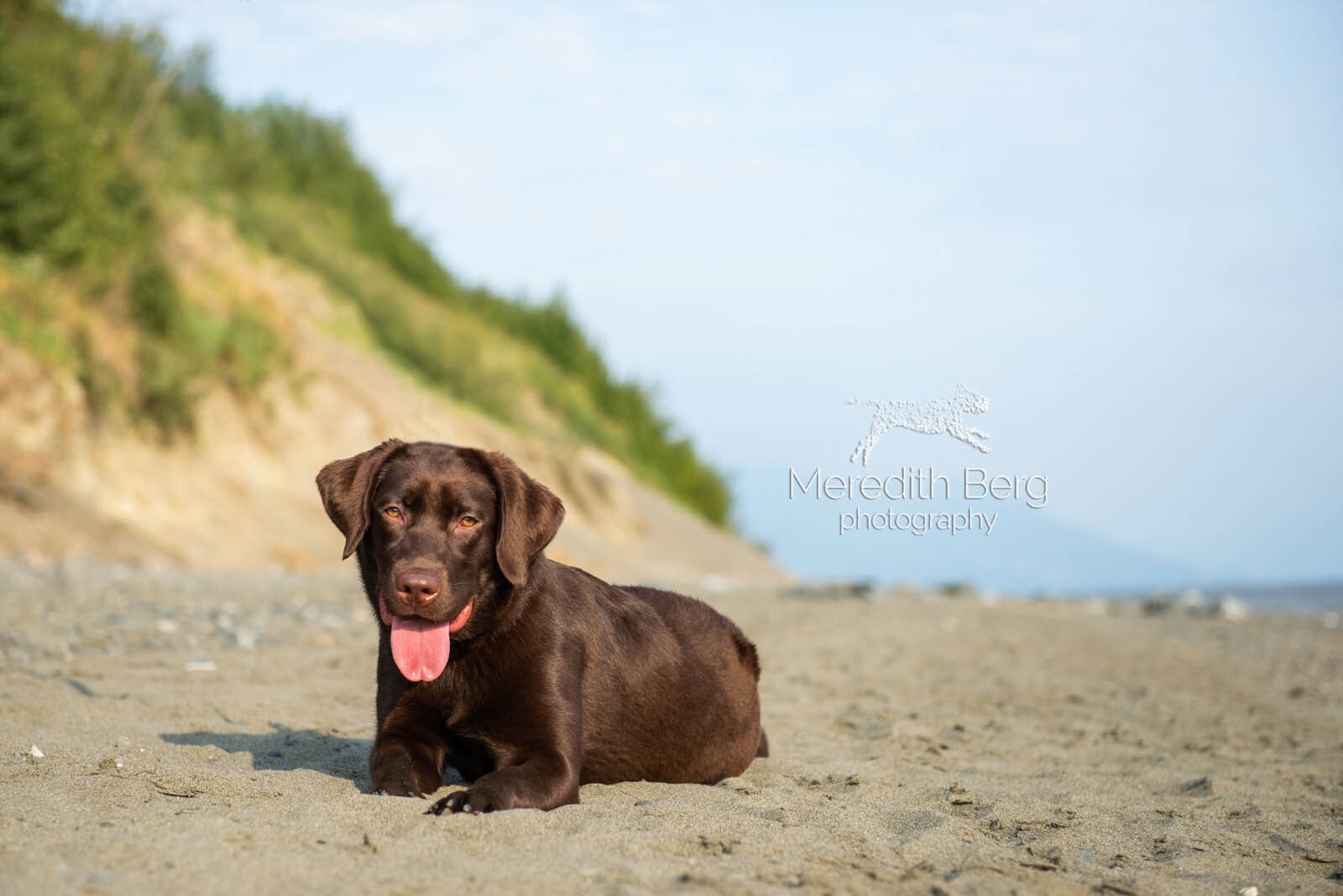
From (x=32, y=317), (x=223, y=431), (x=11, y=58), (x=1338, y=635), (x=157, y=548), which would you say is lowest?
(x=1338, y=635)

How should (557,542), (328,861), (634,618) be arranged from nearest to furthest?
(328,861)
(634,618)
(557,542)

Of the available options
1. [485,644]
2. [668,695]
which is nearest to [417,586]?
[485,644]

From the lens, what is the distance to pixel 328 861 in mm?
3438

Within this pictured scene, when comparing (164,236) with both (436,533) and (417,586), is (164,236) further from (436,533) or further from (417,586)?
(417,586)

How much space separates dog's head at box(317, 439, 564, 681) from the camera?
14.9 feet

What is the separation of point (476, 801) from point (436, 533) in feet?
3.57

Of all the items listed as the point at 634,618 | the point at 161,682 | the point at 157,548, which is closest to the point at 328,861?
the point at 634,618

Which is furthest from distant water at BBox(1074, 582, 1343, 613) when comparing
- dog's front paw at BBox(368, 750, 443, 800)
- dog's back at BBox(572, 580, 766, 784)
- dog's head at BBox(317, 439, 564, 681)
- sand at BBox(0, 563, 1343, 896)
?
dog's front paw at BBox(368, 750, 443, 800)

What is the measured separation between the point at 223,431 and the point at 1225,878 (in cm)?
1652

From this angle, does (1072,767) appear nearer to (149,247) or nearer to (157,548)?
(157,548)

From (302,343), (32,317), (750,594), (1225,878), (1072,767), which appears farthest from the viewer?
(302,343)

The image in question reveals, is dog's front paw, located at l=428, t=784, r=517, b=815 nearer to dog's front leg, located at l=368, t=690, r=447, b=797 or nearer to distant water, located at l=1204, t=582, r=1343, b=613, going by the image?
dog's front leg, located at l=368, t=690, r=447, b=797

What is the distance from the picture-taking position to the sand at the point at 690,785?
3.49 metres

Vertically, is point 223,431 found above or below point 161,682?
above
